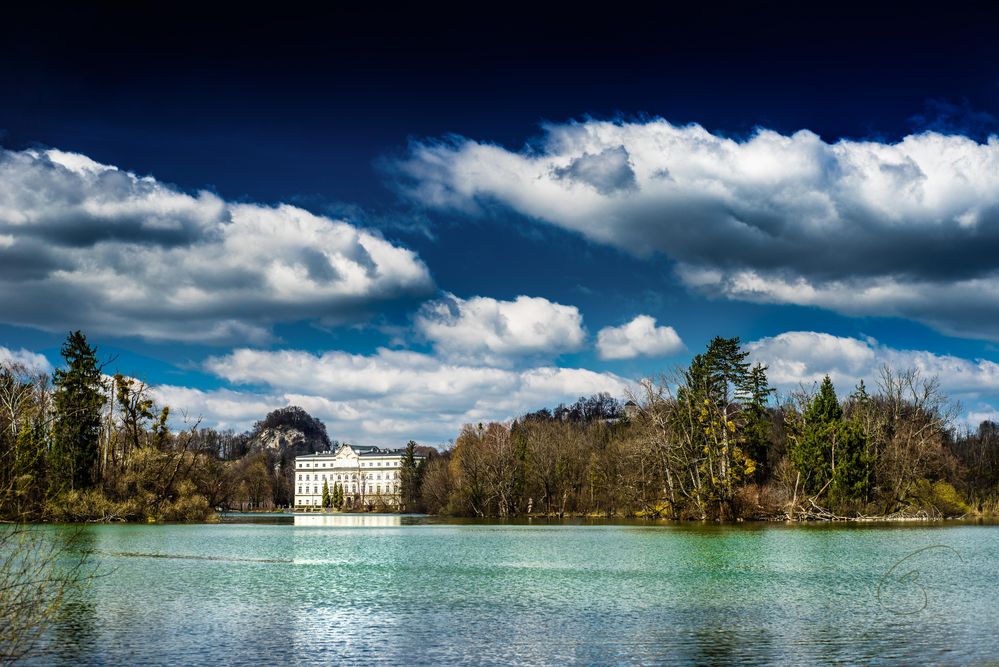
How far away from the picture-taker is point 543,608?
20266 mm

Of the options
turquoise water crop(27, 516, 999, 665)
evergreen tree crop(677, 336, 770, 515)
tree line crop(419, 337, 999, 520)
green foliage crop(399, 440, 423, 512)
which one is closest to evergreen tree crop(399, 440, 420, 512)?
green foliage crop(399, 440, 423, 512)

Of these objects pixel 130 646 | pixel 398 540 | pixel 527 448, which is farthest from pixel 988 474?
pixel 130 646

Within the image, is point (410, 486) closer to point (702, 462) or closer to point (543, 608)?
point (702, 462)

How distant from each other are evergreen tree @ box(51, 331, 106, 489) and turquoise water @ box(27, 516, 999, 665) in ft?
114

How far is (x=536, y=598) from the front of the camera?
2208 centimetres

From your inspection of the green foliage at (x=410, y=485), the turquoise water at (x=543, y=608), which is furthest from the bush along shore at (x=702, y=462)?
the green foliage at (x=410, y=485)

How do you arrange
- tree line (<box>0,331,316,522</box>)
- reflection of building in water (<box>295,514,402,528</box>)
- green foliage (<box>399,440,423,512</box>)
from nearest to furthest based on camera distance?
tree line (<box>0,331,316,522</box>) < reflection of building in water (<box>295,514,402,528</box>) < green foliage (<box>399,440,423,512</box>)

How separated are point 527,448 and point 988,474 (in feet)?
162

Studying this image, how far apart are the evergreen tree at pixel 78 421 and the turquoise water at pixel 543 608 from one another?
1370 inches

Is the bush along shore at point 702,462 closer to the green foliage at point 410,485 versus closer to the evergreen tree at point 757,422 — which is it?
the evergreen tree at point 757,422

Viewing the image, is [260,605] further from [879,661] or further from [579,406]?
[579,406]

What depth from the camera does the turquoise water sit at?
1492 centimetres

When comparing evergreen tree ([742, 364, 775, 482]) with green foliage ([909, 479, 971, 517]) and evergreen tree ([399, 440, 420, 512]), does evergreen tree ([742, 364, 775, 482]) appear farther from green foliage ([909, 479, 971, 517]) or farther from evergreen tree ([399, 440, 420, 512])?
evergreen tree ([399, 440, 420, 512])

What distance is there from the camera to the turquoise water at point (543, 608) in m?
14.9
